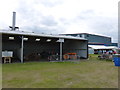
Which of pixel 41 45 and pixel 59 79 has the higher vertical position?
pixel 41 45

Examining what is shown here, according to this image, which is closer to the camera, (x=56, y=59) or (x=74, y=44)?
(x=56, y=59)

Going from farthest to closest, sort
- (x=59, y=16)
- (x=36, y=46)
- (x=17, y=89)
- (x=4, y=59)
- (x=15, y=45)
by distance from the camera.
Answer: (x=36, y=46) → (x=15, y=45) → (x=59, y=16) → (x=4, y=59) → (x=17, y=89)

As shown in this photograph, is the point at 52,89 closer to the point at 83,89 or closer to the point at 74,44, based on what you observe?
the point at 83,89

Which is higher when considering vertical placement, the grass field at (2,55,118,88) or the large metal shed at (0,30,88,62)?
the large metal shed at (0,30,88,62)

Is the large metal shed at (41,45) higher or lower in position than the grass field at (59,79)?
higher

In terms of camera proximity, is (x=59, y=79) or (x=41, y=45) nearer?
(x=59, y=79)

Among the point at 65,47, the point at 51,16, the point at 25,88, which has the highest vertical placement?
the point at 51,16

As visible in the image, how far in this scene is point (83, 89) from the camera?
4.82 meters

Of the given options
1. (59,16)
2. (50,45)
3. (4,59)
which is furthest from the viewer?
(50,45)

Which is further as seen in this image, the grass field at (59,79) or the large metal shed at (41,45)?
the large metal shed at (41,45)

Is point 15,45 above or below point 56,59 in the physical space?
above

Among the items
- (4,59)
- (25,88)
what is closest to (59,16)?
(4,59)

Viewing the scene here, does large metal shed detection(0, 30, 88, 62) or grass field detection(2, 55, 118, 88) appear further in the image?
large metal shed detection(0, 30, 88, 62)

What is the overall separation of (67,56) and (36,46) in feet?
19.5
